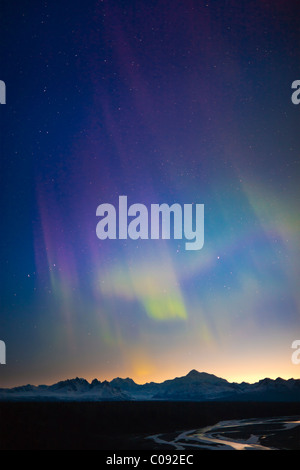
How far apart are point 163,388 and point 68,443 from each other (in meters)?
94.3

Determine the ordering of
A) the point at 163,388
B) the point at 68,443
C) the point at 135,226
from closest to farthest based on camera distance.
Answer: the point at 135,226
the point at 68,443
the point at 163,388

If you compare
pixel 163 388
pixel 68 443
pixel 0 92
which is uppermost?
pixel 0 92

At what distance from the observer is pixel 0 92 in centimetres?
497

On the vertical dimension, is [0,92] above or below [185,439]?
above

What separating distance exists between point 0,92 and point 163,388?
314 feet

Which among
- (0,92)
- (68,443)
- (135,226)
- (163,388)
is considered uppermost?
A: (0,92)

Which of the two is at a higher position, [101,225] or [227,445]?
[101,225]
